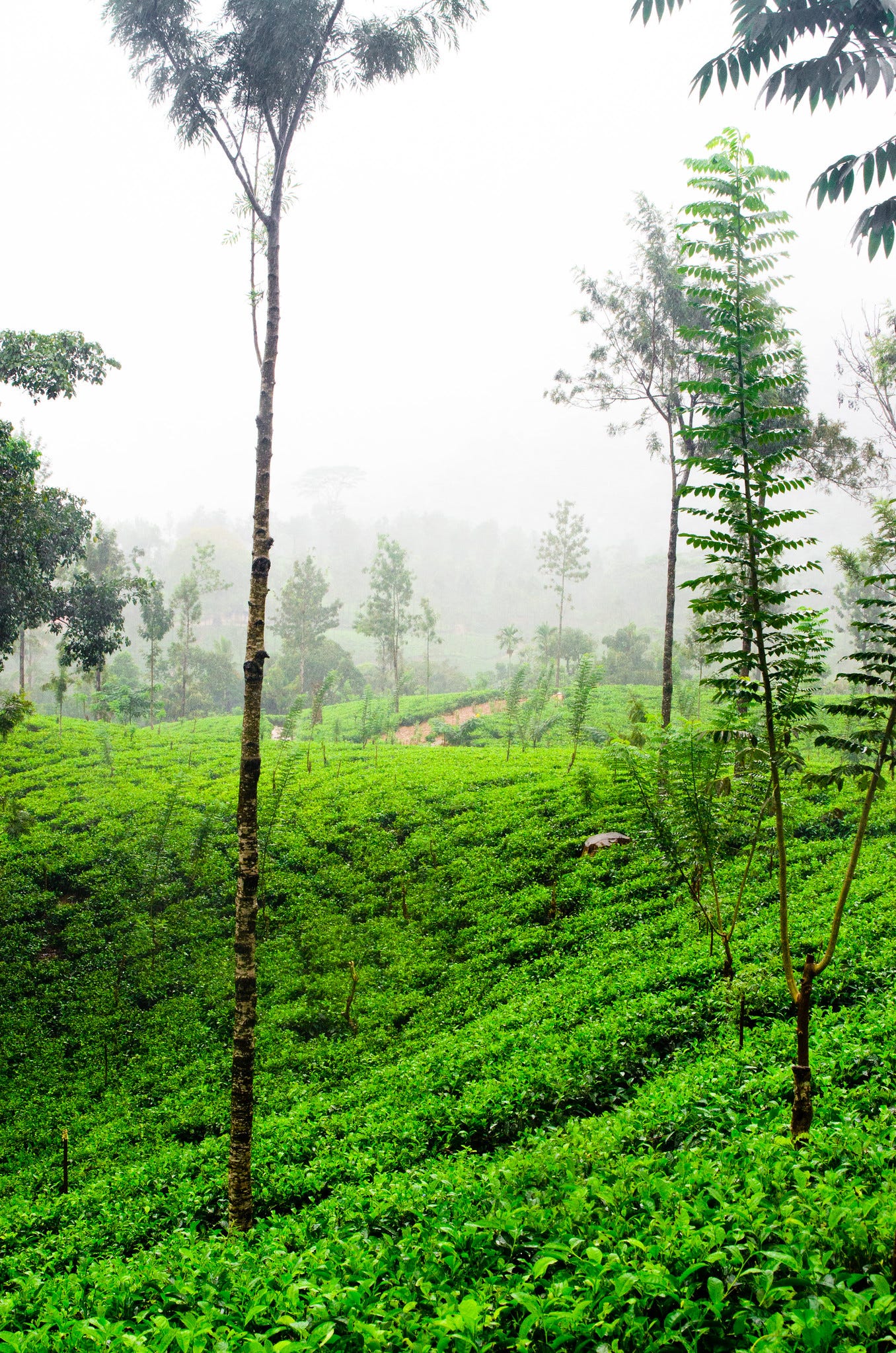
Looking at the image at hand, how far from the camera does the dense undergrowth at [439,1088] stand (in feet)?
9.57

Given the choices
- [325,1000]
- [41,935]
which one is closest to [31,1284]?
[325,1000]

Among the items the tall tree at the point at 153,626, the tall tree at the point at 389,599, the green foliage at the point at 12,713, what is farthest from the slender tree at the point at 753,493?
the tall tree at the point at 389,599

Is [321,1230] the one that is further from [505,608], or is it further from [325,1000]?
[505,608]

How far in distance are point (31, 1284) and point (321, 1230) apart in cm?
161

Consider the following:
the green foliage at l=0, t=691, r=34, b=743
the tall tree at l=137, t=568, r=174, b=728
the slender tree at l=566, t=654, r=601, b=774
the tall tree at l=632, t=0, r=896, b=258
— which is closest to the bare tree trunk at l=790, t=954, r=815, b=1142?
the tall tree at l=632, t=0, r=896, b=258

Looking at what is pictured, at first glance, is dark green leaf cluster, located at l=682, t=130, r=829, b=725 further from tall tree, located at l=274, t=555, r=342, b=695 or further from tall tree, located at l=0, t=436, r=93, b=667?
tall tree, located at l=274, t=555, r=342, b=695

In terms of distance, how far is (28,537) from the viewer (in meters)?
10.5

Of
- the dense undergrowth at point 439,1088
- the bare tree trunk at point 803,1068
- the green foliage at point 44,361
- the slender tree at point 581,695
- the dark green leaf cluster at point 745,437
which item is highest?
the green foliage at point 44,361

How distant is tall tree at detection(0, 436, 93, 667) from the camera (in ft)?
32.8

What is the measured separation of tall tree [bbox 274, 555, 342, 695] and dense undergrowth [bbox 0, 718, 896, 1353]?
3103cm

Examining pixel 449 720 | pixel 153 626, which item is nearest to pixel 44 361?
pixel 153 626

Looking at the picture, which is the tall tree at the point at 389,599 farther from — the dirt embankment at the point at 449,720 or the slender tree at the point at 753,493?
the slender tree at the point at 753,493

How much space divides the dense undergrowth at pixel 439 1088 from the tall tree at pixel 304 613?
3103 centimetres

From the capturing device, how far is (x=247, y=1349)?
2.74 meters
